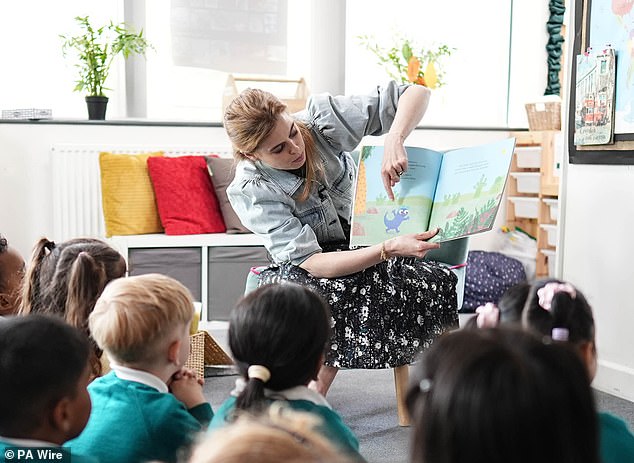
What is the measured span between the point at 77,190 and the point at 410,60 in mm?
1945

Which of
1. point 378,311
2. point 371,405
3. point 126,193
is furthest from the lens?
point 126,193

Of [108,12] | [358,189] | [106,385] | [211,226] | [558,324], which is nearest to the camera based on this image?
[558,324]

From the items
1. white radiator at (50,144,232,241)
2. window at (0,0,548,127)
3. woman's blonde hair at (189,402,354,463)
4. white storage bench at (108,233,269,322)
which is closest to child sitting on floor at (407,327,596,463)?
woman's blonde hair at (189,402,354,463)

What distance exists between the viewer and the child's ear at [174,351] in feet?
4.93

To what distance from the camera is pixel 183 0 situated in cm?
430

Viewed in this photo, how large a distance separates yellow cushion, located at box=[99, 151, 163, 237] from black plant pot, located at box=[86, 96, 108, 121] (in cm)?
31

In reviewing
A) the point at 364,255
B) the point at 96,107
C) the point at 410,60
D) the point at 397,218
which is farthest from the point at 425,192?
the point at 410,60

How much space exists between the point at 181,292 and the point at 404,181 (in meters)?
0.88

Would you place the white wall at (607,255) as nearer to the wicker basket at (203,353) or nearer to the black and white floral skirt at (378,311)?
the black and white floral skirt at (378,311)

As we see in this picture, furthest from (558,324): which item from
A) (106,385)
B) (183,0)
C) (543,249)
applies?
(183,0)

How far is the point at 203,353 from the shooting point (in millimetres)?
2926

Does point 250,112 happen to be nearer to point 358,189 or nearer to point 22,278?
point 358,189

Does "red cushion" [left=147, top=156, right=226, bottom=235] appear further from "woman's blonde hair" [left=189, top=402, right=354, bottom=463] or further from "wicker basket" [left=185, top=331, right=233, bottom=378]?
"woman's blonde hair" [left=189, top=402, right=354, bottom=463]
